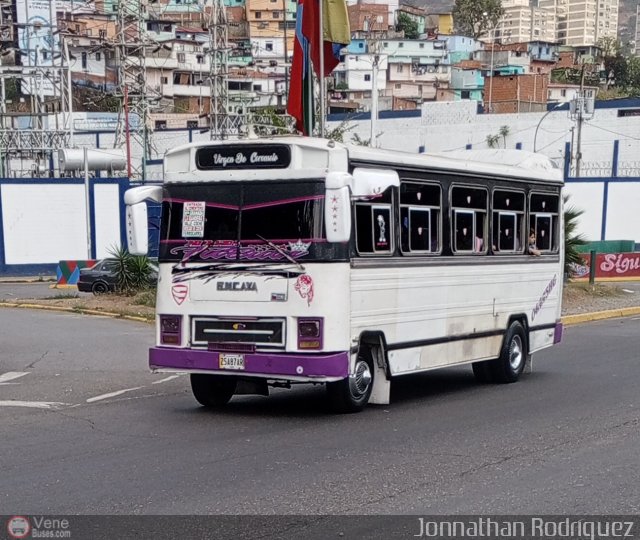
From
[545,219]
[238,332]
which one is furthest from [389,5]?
[238,332]

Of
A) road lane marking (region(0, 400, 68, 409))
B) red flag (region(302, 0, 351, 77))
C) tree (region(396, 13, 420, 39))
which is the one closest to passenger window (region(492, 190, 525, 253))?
red flag (region(302, 0, 351, 77))

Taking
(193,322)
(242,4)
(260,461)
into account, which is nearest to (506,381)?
(193,322)

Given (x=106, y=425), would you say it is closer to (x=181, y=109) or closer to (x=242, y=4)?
(x=181, y=109)

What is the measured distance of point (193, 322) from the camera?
11.2 m

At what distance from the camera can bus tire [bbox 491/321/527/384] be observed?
14.2 metres

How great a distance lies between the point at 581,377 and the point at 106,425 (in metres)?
7.52

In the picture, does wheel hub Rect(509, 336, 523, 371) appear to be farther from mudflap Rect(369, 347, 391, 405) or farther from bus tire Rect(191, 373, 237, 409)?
bus tire Rect(191, 373, 237, 409)

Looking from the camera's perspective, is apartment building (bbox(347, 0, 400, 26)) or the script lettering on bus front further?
apartment building (bbox(347, 0, 400, 26))

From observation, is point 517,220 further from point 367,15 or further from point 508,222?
point 367,15

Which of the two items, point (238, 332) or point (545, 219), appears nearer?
point (238, 332)

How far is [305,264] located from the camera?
10633 millimetres

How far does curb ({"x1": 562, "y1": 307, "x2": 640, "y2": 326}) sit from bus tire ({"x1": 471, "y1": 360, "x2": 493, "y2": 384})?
9.55 meters

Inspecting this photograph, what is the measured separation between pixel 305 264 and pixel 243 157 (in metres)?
1.46

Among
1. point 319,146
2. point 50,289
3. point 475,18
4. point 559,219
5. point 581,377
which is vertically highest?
point 475,18
